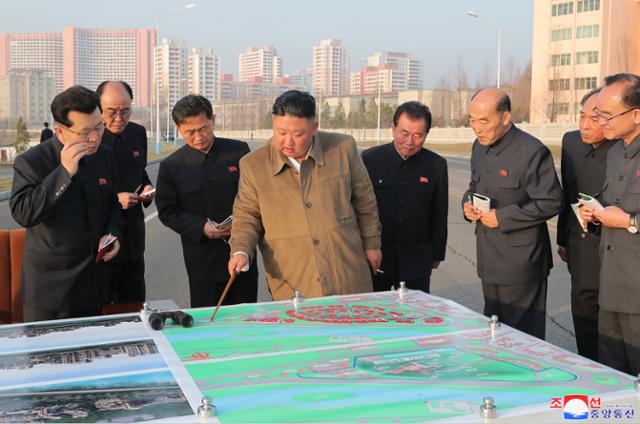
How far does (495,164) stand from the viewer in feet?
14.4

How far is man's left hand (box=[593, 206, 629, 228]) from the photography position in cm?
355

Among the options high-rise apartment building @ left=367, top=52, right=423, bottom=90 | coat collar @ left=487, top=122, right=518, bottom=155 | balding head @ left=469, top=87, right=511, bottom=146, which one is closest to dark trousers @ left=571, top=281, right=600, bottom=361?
coat collar @ left=487, top=122, right=518, bottom=155

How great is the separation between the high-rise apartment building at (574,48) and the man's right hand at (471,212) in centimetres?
6523

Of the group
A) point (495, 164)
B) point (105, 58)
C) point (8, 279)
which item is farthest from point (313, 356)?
point (105, 58)

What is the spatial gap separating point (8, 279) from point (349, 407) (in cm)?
308

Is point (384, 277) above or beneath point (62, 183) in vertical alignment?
beneath

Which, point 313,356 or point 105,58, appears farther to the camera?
point 105,58

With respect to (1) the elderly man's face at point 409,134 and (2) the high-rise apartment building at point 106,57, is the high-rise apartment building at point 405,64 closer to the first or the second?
(2) the high-rise apartment building at point 106,57

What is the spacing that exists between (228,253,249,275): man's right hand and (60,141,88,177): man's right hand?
2.80 ft

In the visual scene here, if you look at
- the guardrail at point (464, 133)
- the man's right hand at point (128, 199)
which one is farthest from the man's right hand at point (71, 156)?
the guardrail at point (464, 133)

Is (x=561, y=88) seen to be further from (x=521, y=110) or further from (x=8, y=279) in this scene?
(x=8, y=279)

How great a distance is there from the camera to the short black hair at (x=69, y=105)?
3.63 m

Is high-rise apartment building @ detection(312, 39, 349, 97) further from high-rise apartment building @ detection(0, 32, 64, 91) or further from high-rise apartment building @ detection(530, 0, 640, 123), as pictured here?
high-rise apartment building @ detection(530, 0, 640, 123)

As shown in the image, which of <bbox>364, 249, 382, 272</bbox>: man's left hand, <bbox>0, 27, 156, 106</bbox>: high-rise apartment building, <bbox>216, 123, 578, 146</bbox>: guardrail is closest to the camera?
<bbox>364, 249, 382, 272</bbox>: man's left hand
